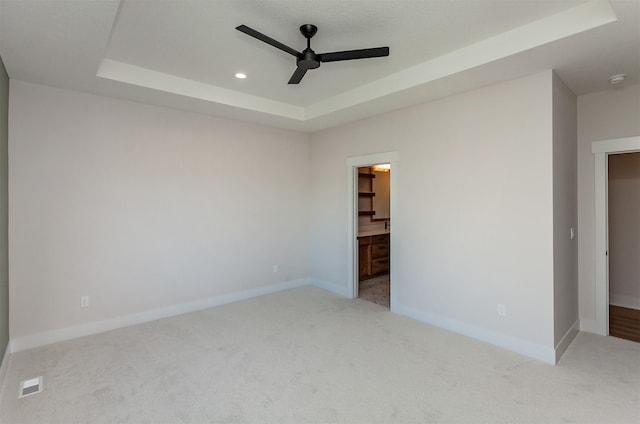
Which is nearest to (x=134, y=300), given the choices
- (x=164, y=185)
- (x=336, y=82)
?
(x=164, y=185)

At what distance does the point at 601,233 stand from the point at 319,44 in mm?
3676

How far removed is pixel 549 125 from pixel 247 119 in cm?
368

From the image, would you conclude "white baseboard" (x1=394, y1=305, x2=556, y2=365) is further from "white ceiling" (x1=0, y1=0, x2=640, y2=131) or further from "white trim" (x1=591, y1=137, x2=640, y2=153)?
"white ceiling" (x1=0, y1=0, x2=640, y2=131)

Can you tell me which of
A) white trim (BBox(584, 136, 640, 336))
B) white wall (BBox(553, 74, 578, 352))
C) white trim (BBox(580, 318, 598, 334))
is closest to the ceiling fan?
white wall (BBox(553, 74, 578, 352))

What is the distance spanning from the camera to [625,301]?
14.1 ft

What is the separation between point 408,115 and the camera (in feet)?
13.2

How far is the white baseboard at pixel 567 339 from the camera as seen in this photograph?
2.97m

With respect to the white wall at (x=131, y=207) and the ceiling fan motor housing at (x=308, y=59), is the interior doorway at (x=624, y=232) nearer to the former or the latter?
the ceiling fan motor housing at (x=308, y=59)

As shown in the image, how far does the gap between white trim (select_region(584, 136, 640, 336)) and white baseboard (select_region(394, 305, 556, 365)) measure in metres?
1.20

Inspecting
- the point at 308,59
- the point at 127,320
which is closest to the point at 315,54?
the point at 308,59

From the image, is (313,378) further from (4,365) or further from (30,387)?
(4,365)

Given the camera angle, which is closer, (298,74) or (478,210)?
(298,74)

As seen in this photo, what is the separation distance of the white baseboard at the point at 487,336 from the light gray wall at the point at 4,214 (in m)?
4.13

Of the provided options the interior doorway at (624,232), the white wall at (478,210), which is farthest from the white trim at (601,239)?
the white wall at (478,210)
